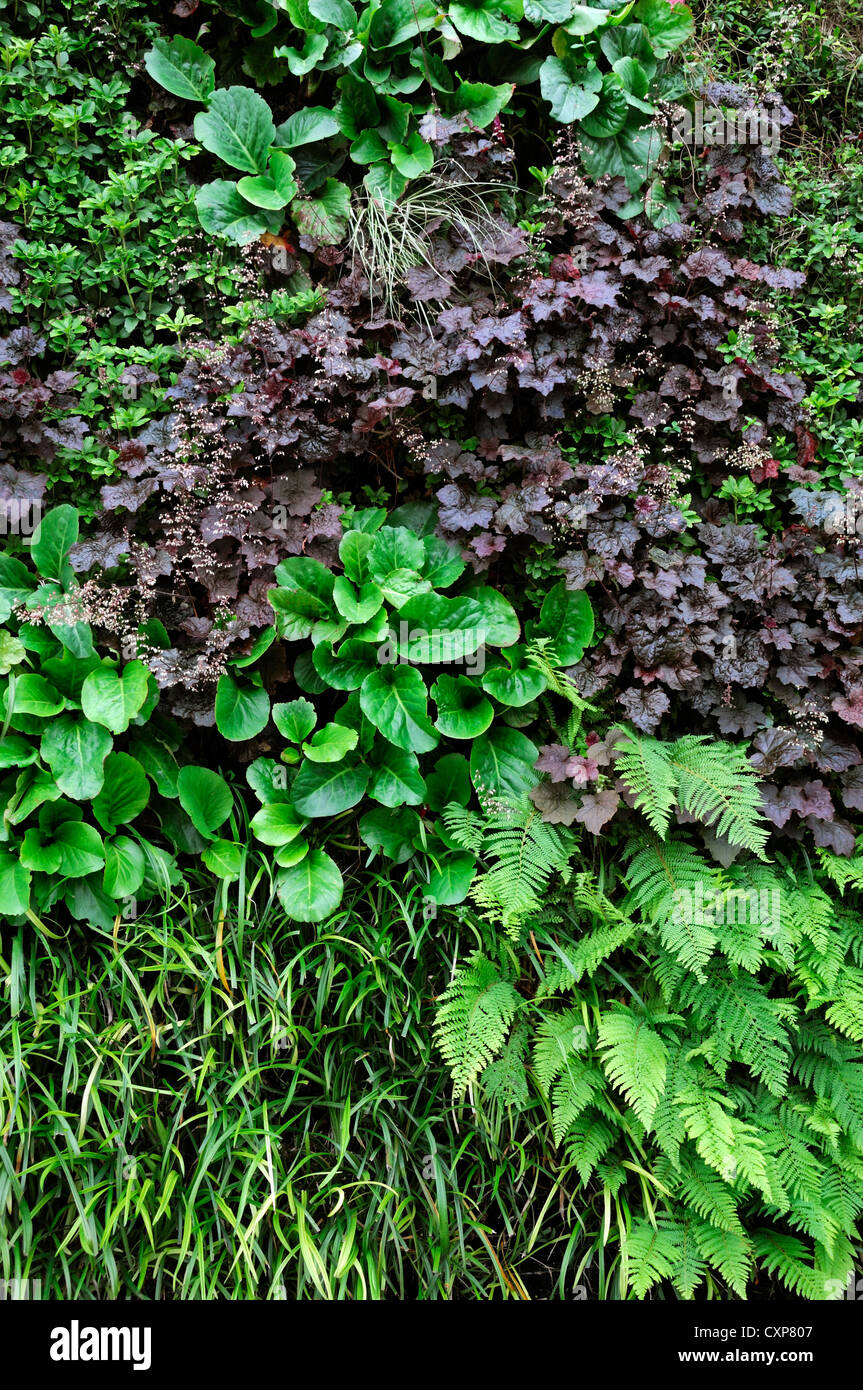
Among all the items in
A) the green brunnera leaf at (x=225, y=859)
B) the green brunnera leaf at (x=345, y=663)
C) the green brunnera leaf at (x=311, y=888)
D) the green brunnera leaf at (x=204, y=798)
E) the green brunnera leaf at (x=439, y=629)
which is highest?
the green brunnera leaf at (x=439, y=629)

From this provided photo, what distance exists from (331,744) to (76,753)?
68cm

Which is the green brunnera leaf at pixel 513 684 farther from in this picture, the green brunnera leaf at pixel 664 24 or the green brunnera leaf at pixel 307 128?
the green brunnera leaf at pixel 664 24

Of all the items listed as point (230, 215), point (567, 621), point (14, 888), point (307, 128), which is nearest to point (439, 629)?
point (567, 621)

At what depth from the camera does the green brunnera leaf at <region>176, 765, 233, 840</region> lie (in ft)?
8.09

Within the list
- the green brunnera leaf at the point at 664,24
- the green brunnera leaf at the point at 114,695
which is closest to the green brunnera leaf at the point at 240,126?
the green brunnera leaf at the point at 664,24

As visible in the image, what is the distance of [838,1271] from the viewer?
2.21 metres

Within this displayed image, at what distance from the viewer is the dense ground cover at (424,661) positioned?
2215mm

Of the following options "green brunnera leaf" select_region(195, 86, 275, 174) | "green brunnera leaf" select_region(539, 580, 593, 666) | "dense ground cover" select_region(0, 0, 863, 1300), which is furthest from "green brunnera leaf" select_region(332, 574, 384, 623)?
"green brunnera leaf" select_region(195, 86, 275, 174)

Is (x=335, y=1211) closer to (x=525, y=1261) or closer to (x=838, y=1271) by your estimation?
(x=525, y=1261)

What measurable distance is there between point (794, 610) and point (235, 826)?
172 cm

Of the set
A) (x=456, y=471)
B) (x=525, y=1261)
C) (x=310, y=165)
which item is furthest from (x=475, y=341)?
(x=525, y=1261)

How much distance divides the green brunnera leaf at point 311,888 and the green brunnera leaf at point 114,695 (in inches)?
23.3

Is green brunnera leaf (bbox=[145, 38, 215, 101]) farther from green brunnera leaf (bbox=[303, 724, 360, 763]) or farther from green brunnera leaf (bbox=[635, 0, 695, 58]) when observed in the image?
green brunnera leaf (bbox=[303, 724, 360, 763])

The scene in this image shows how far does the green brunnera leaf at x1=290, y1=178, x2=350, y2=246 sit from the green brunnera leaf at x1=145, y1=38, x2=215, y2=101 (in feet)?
1.47
